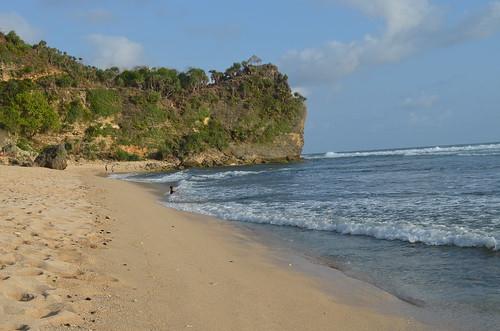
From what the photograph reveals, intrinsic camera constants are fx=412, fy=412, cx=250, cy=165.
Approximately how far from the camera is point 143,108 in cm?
6969

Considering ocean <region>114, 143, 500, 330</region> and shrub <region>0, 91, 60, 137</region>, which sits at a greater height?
shrub <region>0, 91, 60, 137</region>

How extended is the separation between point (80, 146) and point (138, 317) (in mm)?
61121

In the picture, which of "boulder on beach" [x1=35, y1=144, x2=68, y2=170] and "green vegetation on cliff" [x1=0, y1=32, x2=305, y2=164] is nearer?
"boulder on beach" [x1=35, y1=144, x2=68, y2=170]

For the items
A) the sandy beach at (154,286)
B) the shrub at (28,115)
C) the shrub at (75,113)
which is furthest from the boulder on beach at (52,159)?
the sandy beach at (154,286)

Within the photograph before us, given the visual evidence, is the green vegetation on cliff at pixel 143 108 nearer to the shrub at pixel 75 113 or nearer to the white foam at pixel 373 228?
the shrub at pixel 75 113

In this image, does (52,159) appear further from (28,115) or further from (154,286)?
(154,286)

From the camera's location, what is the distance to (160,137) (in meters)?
68.3

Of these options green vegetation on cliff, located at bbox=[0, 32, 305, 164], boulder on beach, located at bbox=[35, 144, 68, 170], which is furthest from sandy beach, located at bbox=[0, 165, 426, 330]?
green vegetation on cliff, located at bbox=[0, 32, 305, 164]

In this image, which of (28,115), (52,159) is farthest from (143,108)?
(52,159)

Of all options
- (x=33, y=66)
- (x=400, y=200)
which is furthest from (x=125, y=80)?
(x=400, y=200)

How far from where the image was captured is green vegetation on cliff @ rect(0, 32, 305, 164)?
194ft

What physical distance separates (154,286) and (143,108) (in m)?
67.3

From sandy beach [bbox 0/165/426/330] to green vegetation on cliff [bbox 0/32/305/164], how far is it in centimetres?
5484

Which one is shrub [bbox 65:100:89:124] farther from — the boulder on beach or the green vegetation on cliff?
the boulder on beach
